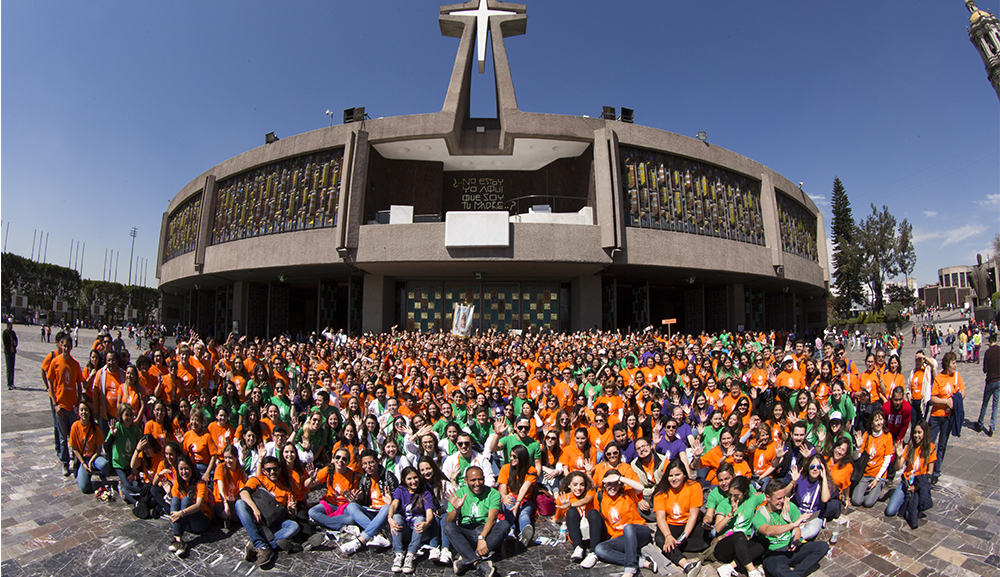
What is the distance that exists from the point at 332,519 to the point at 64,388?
211 inches

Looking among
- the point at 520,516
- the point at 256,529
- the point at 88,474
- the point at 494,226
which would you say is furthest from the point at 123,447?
the point at 494,226

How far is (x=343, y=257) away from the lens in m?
21.9

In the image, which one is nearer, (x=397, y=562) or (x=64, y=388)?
(x=397, y=562)

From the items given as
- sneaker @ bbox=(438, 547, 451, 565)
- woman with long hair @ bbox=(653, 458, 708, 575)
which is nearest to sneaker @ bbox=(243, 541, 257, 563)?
sneaker @ bbox=(438, 547, 451, 565)

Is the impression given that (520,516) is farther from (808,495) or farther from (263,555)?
(808,495)

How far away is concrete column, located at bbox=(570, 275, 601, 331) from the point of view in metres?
24.5

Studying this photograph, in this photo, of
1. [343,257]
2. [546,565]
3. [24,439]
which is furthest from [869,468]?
[343,257]

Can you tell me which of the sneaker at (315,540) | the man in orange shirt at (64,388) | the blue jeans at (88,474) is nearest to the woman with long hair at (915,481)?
the sneaker at (315,540)

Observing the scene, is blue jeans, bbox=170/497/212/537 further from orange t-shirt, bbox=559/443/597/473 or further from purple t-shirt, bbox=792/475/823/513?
purple t-shirt, bbox=792/475/823/513

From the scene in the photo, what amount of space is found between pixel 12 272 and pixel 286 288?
42299mm

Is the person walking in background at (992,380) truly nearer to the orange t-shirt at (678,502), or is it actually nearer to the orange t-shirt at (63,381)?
the orange t-shirt at (678,502)

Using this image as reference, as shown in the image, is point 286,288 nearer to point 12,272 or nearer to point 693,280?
point 693,280

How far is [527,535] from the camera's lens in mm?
5914

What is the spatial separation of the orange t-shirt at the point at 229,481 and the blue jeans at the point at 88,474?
2361 mm
